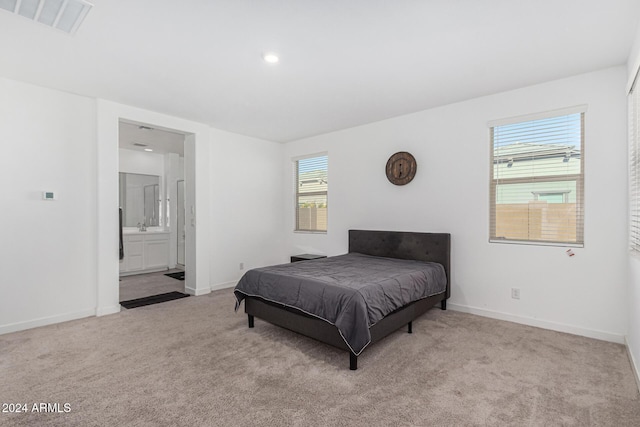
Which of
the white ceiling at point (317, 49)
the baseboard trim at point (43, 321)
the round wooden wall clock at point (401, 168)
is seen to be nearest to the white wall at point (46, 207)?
the baseboard trim at point (43, 321)

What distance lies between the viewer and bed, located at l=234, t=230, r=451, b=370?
248 centimetres

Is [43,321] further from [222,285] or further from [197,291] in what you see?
[222,285]

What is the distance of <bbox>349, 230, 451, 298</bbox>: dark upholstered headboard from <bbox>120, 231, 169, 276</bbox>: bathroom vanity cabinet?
13.8 ft

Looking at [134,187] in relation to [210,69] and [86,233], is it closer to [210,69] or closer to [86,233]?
[86,233]

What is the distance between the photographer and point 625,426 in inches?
71.2

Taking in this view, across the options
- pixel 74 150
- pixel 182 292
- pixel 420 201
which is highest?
pixel 74 150

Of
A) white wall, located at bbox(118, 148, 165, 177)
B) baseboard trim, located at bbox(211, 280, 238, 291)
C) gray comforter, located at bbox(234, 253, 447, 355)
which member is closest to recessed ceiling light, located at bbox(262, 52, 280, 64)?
gray comforter, located at bbox(234, 253, 447, 355)

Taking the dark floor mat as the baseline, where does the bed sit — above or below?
above

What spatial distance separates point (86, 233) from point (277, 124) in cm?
281

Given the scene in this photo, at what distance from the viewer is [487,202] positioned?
12.2 ft

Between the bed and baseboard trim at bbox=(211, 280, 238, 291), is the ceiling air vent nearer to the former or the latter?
the bed

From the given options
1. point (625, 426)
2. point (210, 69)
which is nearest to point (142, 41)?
point (210, 69)

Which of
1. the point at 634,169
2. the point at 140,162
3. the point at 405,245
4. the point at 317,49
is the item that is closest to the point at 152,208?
the point at 140,162

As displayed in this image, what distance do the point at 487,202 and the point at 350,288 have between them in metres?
2.13
